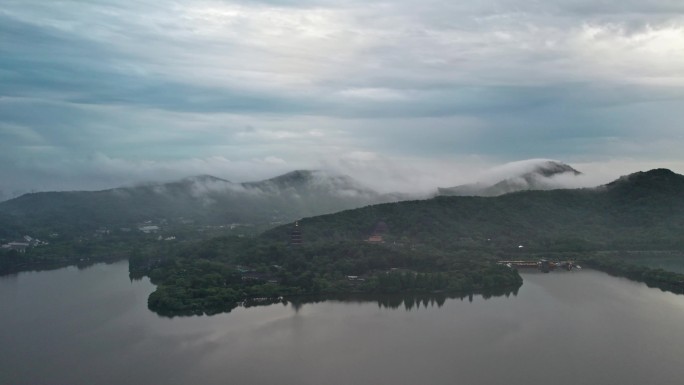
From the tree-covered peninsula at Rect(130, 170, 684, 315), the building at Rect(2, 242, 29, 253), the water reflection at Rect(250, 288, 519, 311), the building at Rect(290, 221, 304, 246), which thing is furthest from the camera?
the building at Rect(2, 242, 29, 253)

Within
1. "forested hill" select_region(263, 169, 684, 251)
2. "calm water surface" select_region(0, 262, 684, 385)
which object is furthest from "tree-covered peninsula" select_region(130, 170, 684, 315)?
"calm water surface" select_region(0, 262, 684, 385)

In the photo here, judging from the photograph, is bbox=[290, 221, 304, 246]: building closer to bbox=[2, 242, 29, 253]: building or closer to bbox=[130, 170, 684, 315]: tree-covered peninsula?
bbox=[130, 170, 684, 315]: tree-covered peninsula

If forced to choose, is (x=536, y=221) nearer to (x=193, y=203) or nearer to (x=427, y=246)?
(x=427, y=246)

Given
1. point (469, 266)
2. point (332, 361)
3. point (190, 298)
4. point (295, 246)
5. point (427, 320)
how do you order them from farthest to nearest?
1. point (295, 246)
2. point (469, 266)
3. point (190, 298)
4. point (427, 320)
5. point (332, 361)

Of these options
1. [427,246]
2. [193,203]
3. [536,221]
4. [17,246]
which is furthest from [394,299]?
[193,203]

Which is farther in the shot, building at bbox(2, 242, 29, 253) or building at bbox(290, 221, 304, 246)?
building at bbox(2, 242, 29, 253)

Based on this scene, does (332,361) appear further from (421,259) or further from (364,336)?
(421,259)

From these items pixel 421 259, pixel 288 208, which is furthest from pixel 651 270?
pixel 288 208
